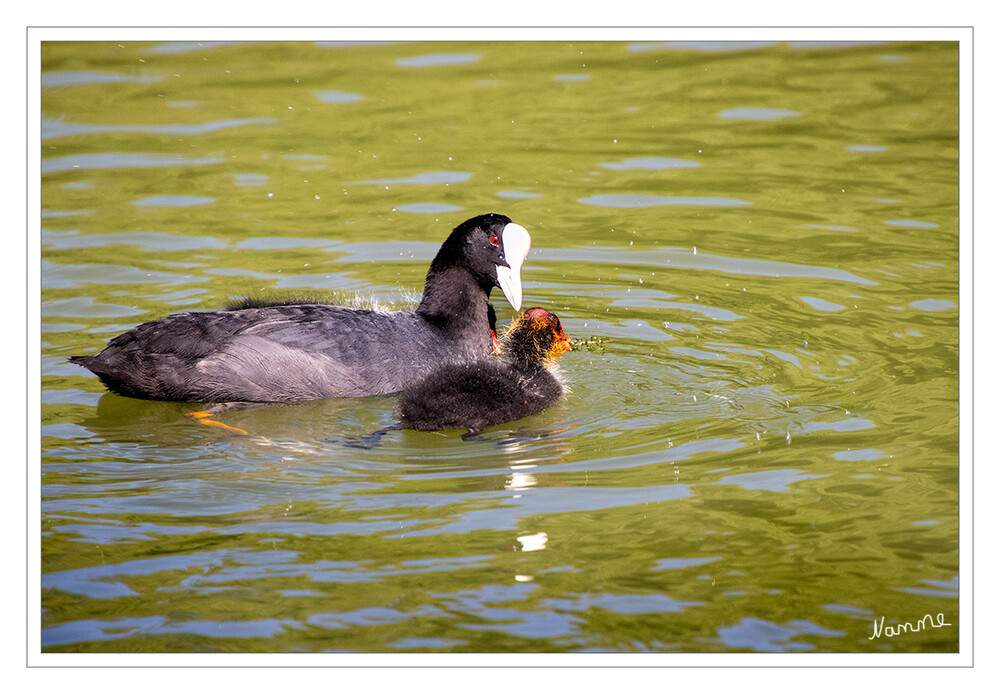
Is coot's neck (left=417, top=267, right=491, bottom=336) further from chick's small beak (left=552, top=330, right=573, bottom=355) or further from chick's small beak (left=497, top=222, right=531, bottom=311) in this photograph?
chick's small beak (left=552, top=330, right=573, bottom=355)

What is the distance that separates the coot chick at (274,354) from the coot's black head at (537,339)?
119mm

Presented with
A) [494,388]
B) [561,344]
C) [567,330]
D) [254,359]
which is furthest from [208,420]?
[567,330]

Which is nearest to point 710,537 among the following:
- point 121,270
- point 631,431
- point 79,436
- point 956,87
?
point 631,431

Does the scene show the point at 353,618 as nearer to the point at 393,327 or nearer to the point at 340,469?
the point at 340,469

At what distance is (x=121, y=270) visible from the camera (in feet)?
26.2

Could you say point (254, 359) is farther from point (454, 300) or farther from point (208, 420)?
point (454, 300)

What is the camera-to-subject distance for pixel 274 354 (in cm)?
618

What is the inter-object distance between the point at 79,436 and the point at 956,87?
314 inches

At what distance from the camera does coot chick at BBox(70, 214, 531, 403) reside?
613 cm

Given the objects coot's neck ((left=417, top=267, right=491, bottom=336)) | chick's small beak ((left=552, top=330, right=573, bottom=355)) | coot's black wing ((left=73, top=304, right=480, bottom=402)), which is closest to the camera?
coot's black wing ((left=73, top=304, right=480, bottom=402))

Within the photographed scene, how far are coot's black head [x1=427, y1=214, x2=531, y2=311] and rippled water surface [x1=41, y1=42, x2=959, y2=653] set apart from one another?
2.01 ft
